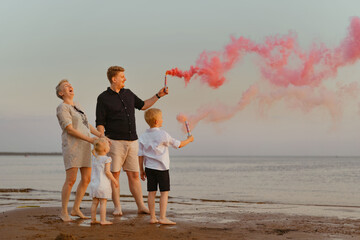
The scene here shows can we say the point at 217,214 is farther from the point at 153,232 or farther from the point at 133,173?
the point at 153,232

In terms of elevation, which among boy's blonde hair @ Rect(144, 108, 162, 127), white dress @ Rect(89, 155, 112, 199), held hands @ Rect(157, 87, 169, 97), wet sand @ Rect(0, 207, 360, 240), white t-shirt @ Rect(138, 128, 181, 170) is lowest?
wet sand @ Rect(0, 207, 360, 240)

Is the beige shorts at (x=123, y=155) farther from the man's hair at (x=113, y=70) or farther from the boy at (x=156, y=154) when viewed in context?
the man's hair at (x=113, y=70)

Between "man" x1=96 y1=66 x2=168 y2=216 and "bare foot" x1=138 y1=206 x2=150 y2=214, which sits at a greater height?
"man" x1=96 y1=66 x2=168 y2=216

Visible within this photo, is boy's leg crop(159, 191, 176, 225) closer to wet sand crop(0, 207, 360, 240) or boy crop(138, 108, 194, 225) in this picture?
boy crop(138, 108, 194, 225)

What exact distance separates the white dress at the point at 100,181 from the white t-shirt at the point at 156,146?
0.55m

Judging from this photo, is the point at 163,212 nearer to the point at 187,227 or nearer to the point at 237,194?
the point at 187,227

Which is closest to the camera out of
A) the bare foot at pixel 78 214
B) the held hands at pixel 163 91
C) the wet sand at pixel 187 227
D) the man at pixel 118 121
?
the wet sand at pixel 187 227

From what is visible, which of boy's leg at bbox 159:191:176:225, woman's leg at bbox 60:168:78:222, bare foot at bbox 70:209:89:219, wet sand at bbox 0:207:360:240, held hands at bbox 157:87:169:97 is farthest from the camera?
held hands at bbox 157:87:169:97

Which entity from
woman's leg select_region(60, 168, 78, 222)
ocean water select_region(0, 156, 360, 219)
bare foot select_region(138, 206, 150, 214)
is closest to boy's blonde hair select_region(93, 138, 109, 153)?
woman's leg select_region(60, 168, 78, 222)

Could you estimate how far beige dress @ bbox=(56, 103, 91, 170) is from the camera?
22.2 feet

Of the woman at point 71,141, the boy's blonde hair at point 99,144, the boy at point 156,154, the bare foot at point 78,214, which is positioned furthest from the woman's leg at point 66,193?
the boy at point 156,154

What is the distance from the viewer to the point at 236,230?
6.02m

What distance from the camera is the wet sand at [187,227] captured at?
18.0 feet

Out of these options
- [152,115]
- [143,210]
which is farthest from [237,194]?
[152,115]
